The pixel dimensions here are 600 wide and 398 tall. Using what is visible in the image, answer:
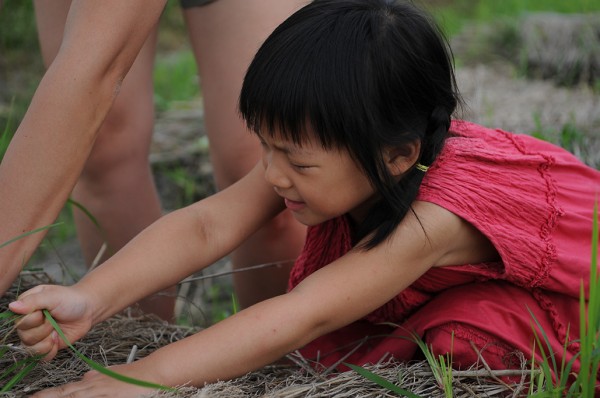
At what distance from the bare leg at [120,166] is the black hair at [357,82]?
0.55m

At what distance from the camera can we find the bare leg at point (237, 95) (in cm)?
216

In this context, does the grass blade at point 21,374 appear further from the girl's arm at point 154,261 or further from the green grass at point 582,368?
the green grass at point 582,368

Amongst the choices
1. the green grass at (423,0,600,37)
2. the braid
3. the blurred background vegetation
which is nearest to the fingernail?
the braid

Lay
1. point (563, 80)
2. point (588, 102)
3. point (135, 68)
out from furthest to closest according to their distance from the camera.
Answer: point (563, 80) < point (588, 102) < point (135, 68)

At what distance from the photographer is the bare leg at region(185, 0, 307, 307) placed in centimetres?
216

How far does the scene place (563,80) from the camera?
14.0 ft

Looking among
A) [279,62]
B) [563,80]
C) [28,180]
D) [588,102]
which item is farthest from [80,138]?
[563,80]

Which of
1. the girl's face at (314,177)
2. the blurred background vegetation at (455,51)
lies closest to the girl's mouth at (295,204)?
the girl's face at (314,177)

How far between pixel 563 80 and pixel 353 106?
9.39ft

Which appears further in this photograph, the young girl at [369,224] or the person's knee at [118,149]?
the person's knee at [118,149]

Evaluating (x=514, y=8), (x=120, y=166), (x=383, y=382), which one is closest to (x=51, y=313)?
(x=383, y=382)

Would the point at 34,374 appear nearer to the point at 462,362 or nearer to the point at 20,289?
the point at 20,289

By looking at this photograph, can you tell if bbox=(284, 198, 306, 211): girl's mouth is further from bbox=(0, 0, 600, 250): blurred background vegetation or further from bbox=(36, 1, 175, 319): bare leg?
bbox=(0, 0, 600, 250): blurred background vegetation

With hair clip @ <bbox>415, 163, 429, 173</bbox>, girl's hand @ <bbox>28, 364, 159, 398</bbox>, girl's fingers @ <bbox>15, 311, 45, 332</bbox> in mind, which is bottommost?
girl's hand @ <bbox>28, 364, 159, 398</bbox>
